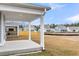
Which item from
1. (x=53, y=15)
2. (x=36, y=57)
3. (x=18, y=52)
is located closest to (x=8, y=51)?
(x=18, y=52)

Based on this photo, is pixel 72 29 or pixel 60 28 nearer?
pixel 72 29

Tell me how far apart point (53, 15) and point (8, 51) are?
3454 millimetres

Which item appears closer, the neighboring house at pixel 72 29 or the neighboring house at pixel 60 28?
the neighboring house at pixel 72 29

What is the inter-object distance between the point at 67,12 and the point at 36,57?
345cm

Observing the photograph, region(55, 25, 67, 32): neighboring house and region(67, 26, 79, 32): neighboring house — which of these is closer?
region(67, 26, 79, 32): neighboring house

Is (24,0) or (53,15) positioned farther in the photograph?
(53,15)

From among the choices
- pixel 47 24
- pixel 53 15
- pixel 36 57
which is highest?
pixel 53 15

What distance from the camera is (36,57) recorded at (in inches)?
207

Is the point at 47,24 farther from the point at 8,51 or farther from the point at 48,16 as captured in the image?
the point at 8,51

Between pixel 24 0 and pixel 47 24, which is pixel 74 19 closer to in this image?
pixel 47 24

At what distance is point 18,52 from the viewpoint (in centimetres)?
572

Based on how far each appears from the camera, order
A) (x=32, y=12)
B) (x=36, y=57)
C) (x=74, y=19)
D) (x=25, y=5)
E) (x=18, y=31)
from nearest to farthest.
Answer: (x=36, y=57) < (x=25, y=5) < (x=32, y=12) < (x=74, y=19) < (x=18, y=31)

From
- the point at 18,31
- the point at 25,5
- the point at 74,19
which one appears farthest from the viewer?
the point at 18,31

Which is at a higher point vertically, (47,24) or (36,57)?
(47,24)
